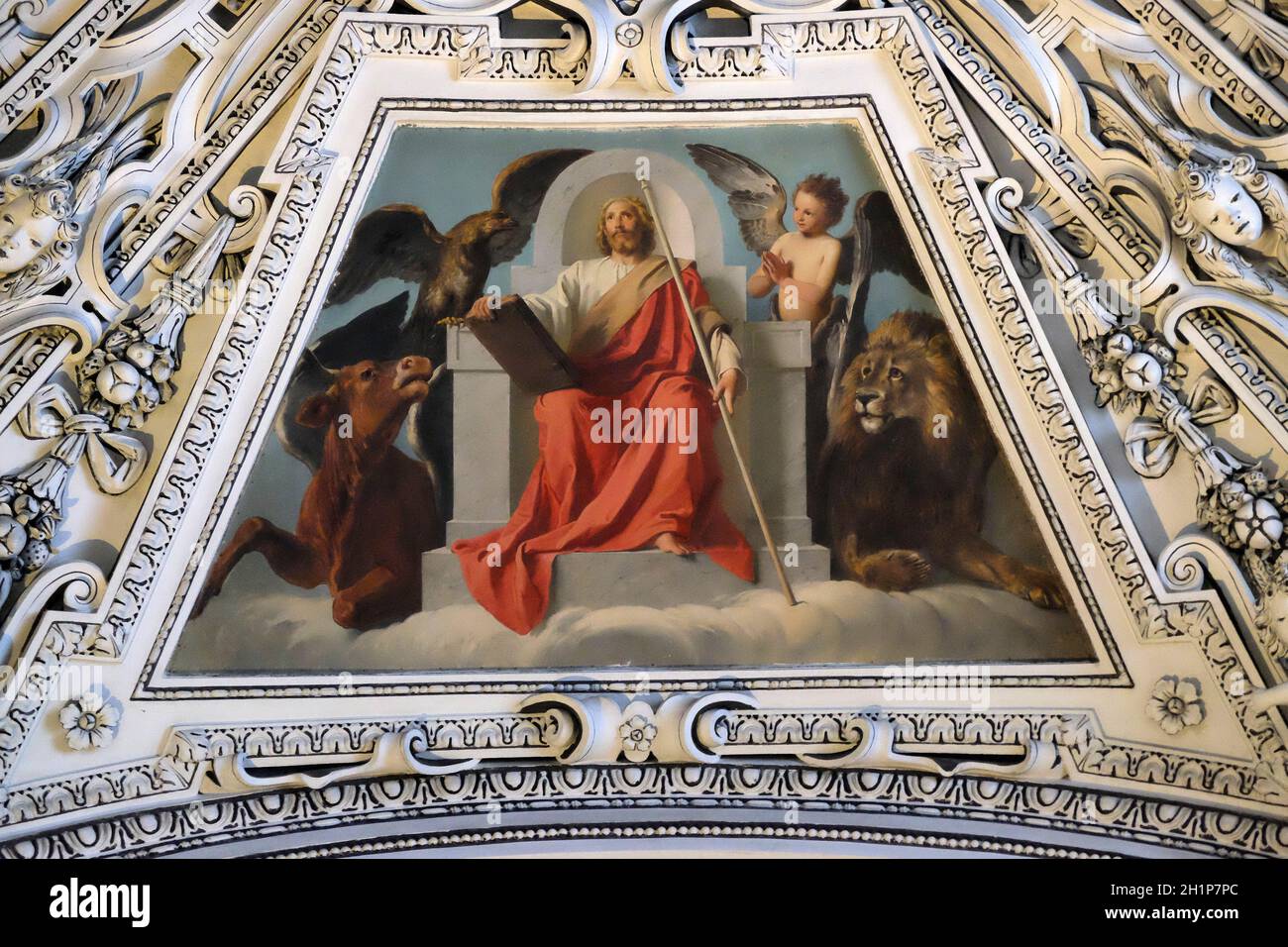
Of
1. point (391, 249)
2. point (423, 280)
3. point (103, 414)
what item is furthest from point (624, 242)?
point (103, 414)

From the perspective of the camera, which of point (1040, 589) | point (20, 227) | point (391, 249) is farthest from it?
point (391, 249)

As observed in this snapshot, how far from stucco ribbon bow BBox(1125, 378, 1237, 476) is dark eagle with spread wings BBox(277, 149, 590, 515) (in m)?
3.01

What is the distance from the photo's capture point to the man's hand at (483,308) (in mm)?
7758

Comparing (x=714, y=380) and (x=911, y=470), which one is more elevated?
(x=714, y=380)

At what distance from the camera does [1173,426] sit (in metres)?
7.30

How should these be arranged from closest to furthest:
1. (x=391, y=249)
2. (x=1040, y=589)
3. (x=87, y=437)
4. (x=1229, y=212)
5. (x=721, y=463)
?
1. (x=1229, y=212)
2. (x=87, y=437)
3. (x=1040, y=589)
4. (x=721, y=463)
5. (x=391, y=249)

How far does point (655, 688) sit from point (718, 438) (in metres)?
1.26

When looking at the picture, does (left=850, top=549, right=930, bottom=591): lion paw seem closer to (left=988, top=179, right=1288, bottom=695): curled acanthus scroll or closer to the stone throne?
the stone throne

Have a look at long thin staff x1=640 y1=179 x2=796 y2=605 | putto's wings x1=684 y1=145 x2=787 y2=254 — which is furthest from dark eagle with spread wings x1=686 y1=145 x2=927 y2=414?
long thin staff x1=640 y1=179 x2=796 y2=605

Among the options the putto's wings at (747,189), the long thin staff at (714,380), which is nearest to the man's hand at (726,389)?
the long thin staff at (714,380)

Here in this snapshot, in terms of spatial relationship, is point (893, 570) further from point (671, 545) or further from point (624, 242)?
point (624, 242)

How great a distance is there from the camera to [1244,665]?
23.6ft
